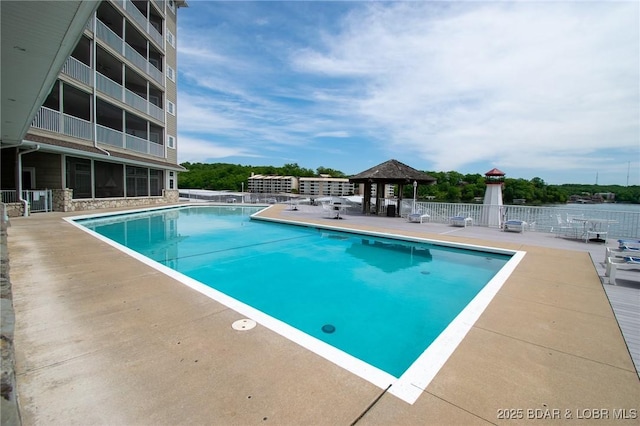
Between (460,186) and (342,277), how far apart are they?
39.8 metres

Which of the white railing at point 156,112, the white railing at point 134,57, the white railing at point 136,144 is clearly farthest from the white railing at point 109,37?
the white railing at point 136,144

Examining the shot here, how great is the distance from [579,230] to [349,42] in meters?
12.4

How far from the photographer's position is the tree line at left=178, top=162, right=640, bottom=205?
27.1m

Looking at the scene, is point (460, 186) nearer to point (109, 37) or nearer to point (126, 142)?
point (126, 142)

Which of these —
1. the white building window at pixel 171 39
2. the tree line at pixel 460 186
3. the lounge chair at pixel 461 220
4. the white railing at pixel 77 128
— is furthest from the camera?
the tree line at pixel 460 186

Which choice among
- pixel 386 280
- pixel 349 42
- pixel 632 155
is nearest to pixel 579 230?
pixel 386 280

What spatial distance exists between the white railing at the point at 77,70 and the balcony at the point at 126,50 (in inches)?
78.7

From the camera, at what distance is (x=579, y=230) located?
9.94m

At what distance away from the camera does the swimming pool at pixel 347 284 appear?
3408 millimetres

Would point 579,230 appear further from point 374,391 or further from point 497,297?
point 374,391

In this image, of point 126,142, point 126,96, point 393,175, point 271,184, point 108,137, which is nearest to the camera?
point 393,175

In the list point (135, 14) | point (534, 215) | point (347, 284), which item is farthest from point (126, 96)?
point (534, 215)

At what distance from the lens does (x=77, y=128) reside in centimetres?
1505

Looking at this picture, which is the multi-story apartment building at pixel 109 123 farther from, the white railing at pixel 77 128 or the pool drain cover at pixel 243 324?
the pool drain cover at pixel 243 324
